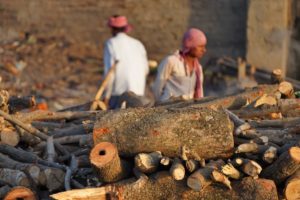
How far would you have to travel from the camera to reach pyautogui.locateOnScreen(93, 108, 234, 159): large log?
13.5 feet

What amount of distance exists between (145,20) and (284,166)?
906 centimetres

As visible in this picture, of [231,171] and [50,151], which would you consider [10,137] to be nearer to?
[50,151]

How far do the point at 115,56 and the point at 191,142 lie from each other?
3.91 meters

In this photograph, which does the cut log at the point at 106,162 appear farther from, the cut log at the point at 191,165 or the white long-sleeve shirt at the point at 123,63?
the white long-sleeve shirt at the point at 123,63

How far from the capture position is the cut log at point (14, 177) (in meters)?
4.36

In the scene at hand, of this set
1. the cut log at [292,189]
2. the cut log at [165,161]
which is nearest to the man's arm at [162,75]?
the cut log at [165,161]

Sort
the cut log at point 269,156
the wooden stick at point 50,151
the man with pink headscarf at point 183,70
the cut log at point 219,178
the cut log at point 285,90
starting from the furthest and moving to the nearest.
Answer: the man with pink headscarf at point 183,70 → the cut log at point 285,90 → the wooden stick at point 50,151 → the cut log at point 269,156 → the cut log at point 219,178

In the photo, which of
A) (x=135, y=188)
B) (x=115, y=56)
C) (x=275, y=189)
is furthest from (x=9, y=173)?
(x=115, y=56)

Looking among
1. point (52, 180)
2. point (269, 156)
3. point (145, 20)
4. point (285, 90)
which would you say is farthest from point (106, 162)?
point (145, 20)

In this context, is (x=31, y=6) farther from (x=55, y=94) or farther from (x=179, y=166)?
(x=179, y=166)

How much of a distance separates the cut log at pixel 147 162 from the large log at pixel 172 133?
0.27 ft

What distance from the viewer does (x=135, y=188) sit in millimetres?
4008

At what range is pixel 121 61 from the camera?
7914 millimetres

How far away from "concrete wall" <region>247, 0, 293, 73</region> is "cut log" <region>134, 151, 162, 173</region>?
7.81 metres
